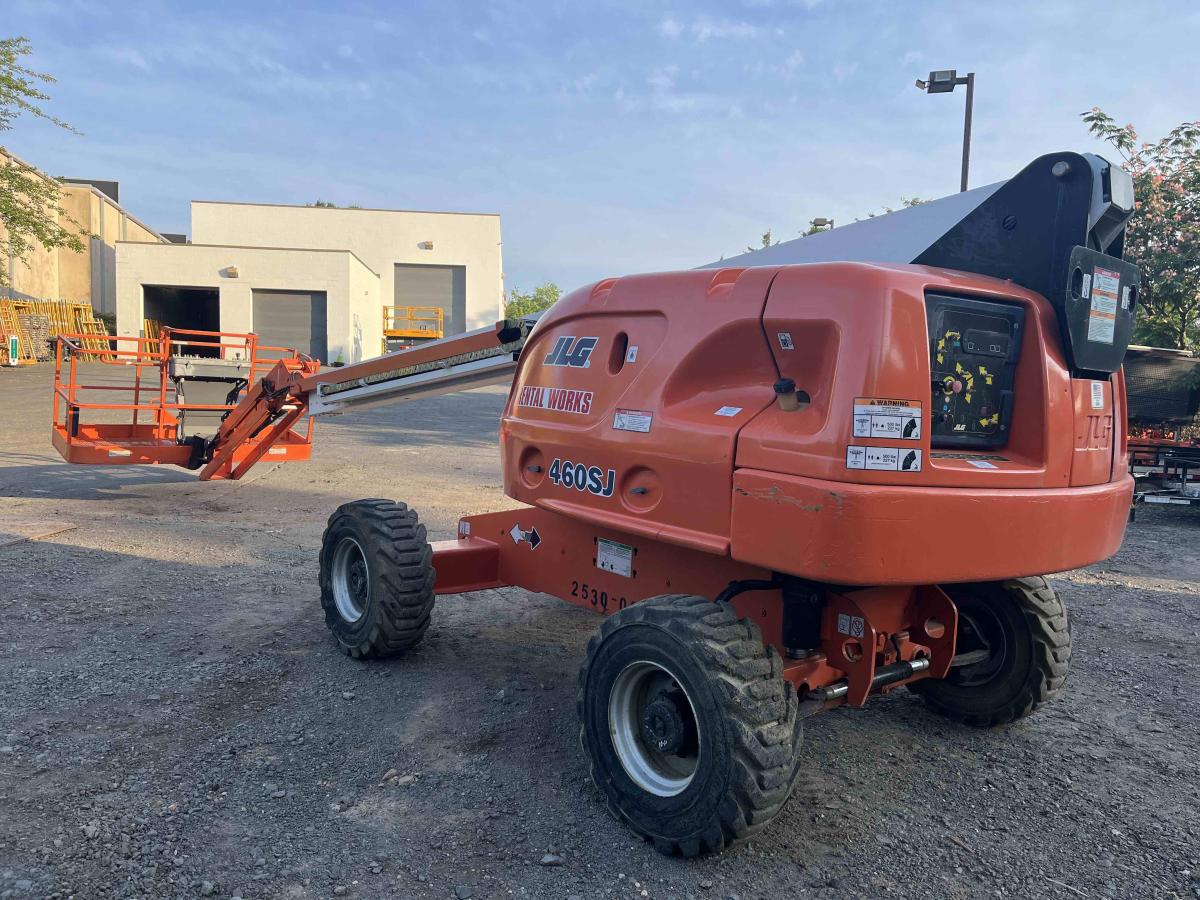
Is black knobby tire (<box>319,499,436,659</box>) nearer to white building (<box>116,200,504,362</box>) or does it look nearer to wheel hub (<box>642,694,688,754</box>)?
wheel hub (<box>642,694,688,754</box>)

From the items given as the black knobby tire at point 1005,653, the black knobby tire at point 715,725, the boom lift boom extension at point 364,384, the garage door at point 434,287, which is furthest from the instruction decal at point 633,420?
the garage door at point 434,287

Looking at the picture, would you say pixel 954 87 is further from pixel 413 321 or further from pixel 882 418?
pixel 413 321

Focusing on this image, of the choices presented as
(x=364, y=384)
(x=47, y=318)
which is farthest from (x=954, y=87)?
(x=47, y=318)

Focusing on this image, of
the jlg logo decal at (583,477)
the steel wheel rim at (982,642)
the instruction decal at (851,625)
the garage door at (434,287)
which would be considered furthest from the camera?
the garage door at (434,287)

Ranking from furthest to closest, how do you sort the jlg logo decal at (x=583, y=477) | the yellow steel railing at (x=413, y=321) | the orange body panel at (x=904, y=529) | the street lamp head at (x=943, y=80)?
the yellow steel railing at (x=413, y=321), the street lamp head at (x=943, y=80), the jlg logo decal at (x=583, y=477), the orange body panel at (x=904, y=529)

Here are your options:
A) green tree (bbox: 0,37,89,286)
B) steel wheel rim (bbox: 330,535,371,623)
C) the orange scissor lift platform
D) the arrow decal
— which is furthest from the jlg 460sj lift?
green tree (bbox: 0,37,89,286)

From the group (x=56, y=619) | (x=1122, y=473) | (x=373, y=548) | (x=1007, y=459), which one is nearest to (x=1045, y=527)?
(x=1007, y=459)

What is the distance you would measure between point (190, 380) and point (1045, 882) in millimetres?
10135

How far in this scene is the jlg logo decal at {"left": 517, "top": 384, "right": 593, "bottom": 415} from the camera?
12.3 ft

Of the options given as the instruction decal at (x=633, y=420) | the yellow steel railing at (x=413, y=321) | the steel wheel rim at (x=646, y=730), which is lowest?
the steel wheel rim at (x=646, y=730)

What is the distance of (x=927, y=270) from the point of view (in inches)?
122

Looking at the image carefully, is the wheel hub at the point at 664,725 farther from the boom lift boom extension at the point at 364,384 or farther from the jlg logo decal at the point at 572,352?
the boom lift boom extension at the point at 364,384

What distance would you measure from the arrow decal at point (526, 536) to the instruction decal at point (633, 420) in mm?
1255

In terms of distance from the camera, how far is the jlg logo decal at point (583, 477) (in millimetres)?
3568
